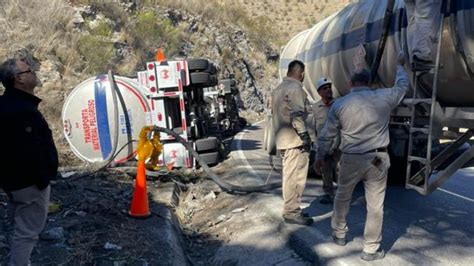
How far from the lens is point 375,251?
5078mm

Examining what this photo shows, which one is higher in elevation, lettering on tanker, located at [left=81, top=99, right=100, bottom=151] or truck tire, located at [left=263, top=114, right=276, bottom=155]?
lettering on tanker, located at [left=81, top=99, right=100, bottom=151]

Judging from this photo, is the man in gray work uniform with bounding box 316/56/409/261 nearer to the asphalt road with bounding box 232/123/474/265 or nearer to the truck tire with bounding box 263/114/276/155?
the asphalt road with bounding box 232/123/474/265

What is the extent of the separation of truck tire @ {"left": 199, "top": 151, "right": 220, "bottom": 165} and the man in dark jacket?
6.15 meters

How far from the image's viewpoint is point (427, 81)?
5.52 m

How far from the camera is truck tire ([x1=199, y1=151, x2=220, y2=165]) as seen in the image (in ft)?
33.9

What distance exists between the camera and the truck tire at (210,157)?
10.3m

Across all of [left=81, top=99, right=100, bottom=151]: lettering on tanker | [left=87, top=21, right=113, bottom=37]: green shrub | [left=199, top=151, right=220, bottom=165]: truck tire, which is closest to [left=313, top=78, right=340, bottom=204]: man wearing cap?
[left=199, top=151, right=220, bottom=165]: truck tire

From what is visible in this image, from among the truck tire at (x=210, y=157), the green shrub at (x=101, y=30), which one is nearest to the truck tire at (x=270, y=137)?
the truck tire at (x=210, y=157)

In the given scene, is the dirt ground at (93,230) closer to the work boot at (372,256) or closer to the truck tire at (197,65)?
the work boot at (372,256)

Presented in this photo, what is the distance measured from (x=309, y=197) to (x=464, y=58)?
3.56m

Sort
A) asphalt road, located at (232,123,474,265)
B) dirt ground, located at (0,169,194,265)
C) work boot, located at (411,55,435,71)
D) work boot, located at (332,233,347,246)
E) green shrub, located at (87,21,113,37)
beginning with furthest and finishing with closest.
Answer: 1. green shrub, located at (87,21,113,37)
2. work boot, located at (332,233,347,246)
3. asphalt road, located at (232,123,474,265)
4. work boot, located at (411,55,435,71)
5. dirt ground, located at (0,169,194,265)

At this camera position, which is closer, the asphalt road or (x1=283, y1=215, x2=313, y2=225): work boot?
the asphalt road

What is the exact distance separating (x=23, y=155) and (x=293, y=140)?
123 inches

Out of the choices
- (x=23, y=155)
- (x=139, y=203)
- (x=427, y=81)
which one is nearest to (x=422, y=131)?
(x=427, y=81)
